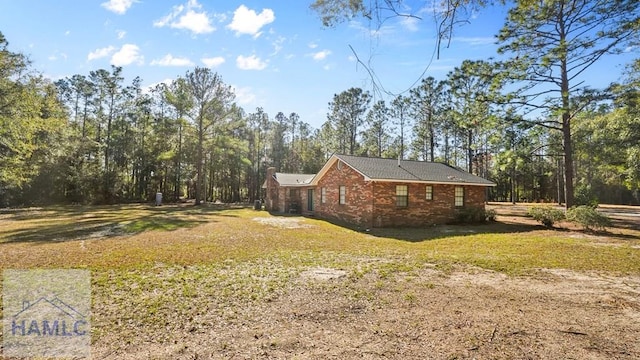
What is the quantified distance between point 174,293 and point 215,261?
254 cm

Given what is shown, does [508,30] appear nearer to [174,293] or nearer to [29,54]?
[174,293]

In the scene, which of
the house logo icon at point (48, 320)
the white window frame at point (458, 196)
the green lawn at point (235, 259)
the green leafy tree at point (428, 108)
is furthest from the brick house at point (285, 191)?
the house logo icon at point (48, 320)

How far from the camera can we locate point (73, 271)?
6.84 meters

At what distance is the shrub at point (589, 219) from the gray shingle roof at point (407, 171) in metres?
4.96

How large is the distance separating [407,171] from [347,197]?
3700mm

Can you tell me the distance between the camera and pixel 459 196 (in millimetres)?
17750

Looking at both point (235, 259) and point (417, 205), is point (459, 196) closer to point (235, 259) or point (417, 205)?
point (417, 205)

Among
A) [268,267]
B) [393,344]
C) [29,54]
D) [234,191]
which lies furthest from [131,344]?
[234,191]

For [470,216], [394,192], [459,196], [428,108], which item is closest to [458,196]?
[459,196]

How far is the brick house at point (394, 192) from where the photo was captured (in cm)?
1567

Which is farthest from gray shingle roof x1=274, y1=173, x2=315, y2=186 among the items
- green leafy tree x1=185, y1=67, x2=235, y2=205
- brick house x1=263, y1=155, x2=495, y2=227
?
green leafy tree x1=185, y1=67, x2=235, y2=205

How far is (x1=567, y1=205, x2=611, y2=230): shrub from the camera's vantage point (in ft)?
42.2

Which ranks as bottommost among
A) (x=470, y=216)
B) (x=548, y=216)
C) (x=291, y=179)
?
(x=470, y=216)

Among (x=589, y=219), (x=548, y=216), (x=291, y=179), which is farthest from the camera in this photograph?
(x=291, y=179)
